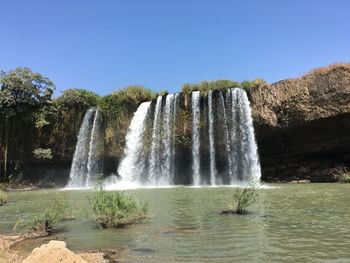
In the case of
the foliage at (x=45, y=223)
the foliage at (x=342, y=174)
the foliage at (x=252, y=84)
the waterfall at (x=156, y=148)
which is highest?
the foliage at (x=252, y=84)

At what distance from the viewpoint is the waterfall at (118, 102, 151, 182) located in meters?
36.0

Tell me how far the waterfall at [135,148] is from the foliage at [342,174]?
14072 mm

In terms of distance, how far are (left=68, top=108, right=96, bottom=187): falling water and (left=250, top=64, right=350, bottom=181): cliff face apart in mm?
14135

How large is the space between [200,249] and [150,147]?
26.8 meters

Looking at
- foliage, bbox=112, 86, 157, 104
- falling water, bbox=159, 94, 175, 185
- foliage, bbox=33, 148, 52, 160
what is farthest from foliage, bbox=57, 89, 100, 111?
falling water, bbox=159, 94, 175, 185

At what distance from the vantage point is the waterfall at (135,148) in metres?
36.0

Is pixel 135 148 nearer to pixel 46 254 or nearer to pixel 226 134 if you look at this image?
pixel 226 134

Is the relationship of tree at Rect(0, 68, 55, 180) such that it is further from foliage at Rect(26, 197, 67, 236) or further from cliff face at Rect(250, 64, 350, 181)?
foliage at Rect(26, 197, 67, 236)

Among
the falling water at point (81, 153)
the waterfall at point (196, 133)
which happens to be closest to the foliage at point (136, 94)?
the falling water at point (81, 153)

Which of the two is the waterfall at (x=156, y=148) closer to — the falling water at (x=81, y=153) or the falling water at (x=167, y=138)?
the falling water at (x=167, y=138)

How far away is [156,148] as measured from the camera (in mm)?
35812

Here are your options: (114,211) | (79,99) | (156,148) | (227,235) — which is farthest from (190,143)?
(227,235)

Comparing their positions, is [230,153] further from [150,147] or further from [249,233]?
[249,233]

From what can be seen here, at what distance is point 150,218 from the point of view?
44.6 feet
